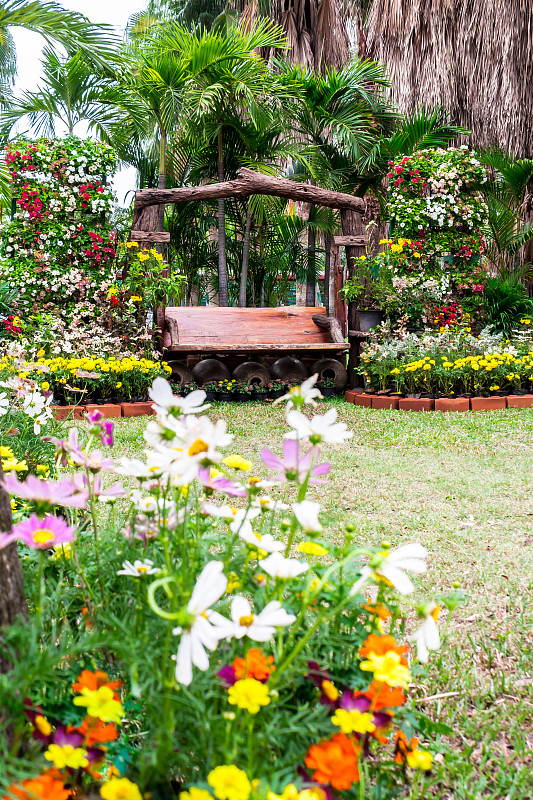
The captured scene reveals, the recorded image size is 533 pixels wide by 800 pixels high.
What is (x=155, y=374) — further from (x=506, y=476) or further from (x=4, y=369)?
(x=506, y=476)

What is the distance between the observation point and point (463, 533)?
8.67ft

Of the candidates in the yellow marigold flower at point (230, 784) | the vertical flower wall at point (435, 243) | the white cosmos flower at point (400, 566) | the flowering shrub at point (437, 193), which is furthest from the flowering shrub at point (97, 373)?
the yellow marigold flower at point (230, 784)

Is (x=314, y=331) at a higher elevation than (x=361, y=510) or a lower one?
higher

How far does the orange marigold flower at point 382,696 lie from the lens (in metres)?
0.83

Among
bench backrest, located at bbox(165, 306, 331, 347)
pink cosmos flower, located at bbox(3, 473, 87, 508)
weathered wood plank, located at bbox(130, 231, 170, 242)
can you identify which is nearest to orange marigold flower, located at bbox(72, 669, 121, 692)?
pink cosmos flower, located at bbox(3, 473, 87, 508)

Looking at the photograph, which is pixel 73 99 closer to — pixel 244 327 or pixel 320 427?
pixel 244 327

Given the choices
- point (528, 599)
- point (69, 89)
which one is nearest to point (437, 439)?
point (528, 599)

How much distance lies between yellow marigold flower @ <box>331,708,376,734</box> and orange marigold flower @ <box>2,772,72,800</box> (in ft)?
1.06

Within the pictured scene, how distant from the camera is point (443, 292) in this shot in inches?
291

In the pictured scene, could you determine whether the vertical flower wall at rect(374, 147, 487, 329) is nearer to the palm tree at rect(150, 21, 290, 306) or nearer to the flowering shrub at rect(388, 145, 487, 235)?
the flowering shrub at rect(388, 145, 487, 235)

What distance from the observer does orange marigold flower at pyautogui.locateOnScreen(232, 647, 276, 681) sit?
0.77 meters

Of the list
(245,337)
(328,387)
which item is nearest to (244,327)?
(245,337)

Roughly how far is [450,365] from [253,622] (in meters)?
5.64

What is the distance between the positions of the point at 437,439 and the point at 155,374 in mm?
2952
